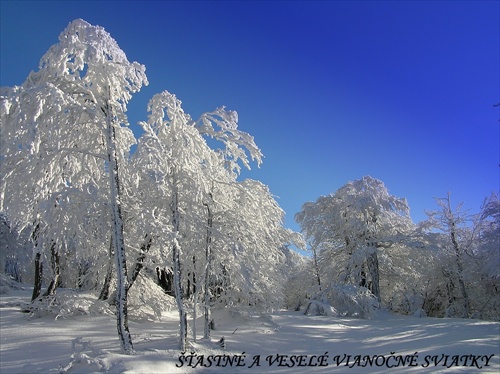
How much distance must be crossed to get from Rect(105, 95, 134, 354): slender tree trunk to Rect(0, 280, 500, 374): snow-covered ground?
594mm

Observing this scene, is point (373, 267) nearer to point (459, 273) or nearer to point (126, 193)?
→ point (459, 273)

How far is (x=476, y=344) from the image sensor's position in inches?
420

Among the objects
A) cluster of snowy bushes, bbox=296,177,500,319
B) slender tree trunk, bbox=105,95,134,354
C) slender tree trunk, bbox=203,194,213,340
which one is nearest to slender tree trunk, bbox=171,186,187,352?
slender tree trunk, bbox=203,194,213,340

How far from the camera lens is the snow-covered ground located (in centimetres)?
786

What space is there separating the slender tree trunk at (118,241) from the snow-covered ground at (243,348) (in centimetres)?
59

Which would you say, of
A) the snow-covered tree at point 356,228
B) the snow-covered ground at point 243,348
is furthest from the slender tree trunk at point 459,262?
the snow-covered ground at point 243,348

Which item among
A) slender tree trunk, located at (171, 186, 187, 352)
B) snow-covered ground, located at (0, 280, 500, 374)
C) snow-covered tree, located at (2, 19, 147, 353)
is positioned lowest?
snow-covered ground, located at (0, 280, 500, 374)

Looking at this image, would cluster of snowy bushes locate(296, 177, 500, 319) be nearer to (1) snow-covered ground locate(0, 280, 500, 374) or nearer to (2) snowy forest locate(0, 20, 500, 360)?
(2) snowy forest locate(0, 20, 500, 360)

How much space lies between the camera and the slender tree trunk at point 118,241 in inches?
321

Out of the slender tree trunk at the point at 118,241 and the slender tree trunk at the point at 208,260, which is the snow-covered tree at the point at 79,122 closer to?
the slender tree trunk at the point at 118,241

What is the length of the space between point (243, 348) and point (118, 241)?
4.89 meters

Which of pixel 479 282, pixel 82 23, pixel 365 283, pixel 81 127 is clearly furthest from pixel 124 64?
pixel 479 282

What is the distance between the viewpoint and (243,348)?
34.1ft

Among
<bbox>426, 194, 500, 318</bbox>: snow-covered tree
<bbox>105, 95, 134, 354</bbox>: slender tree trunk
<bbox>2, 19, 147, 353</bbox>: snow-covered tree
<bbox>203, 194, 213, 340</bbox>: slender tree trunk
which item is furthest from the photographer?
<bbox>426, 194, 500, 318</bbox>: snow-covered tree
